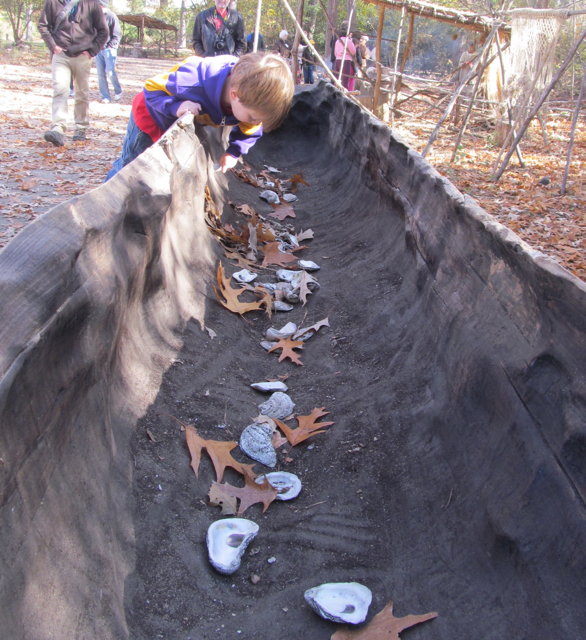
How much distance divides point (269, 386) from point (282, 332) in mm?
575

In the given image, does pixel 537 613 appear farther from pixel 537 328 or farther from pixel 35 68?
pixel 35 68

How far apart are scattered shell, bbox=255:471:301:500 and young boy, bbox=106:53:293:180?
216cm

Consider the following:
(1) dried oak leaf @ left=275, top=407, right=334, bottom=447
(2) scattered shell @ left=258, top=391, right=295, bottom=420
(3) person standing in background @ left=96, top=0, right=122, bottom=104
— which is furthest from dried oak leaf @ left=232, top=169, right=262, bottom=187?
(3) person standing in background @ left=96, top=0, right=122, bottom=104

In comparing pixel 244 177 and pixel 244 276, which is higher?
pixel 244 177

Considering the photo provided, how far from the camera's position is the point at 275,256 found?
416 centimetres

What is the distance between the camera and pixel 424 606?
159 cm

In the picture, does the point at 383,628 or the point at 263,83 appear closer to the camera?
the point at 383,628

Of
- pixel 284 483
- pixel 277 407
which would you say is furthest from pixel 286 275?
pixel 284 483

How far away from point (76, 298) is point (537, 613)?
59.2 inches

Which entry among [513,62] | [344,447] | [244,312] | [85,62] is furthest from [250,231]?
[513,62]

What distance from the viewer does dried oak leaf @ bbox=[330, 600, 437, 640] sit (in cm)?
150

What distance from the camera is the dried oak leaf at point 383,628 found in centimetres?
150

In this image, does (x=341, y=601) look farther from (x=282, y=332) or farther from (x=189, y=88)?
(x=189, y=88)

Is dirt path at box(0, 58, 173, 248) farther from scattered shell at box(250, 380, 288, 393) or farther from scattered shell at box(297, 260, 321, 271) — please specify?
scattered shell at box(250, 380, 288, 393)
